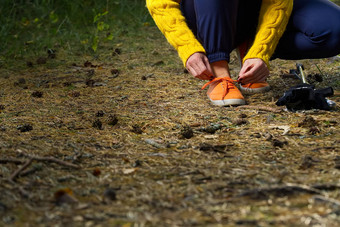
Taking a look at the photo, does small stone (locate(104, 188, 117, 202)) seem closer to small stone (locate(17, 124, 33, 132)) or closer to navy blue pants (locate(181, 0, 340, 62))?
small stone (locate(17, 124, 33, 132))

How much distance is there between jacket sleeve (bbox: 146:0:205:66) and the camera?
229 cm

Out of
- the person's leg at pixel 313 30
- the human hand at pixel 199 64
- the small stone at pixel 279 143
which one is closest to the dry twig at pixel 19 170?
the small stone at pixel 279 143

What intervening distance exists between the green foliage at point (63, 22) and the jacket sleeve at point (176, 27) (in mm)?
1945

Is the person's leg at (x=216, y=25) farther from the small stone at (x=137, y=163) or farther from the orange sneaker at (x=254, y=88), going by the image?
the small stone at (x=137, y=163)

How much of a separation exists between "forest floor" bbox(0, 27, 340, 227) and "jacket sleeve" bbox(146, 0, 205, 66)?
345 mm

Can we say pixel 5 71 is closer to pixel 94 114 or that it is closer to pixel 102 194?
pixel 94 114

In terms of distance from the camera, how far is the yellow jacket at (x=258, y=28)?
2281 mm

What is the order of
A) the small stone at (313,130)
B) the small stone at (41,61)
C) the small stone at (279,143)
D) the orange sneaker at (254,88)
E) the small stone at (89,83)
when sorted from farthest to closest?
the small stone at (41,61)
the small stone at (89,83)
the orange sneaker at (254,88)
the small stone at (313,130)
the small stone at (279,143)

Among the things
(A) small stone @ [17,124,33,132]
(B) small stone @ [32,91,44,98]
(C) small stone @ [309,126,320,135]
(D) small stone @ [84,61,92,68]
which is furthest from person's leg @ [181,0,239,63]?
(D) small stone @ [84,61,92,68]

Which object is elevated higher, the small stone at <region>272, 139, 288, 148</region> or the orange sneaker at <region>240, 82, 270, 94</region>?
the small stone at <region>272, 139, 288, 148</region>

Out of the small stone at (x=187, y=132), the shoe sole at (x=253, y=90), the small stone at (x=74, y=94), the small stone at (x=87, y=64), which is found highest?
the small stone at (x=187, y=132)

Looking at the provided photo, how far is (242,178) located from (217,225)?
333mm

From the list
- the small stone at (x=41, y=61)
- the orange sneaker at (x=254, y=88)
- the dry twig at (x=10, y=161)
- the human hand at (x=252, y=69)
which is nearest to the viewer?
the dry twig at (x=10, y=161)

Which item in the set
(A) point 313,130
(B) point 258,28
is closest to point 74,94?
(B) point 258,28
